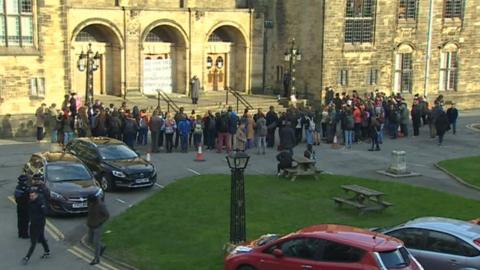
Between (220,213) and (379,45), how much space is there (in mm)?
24591

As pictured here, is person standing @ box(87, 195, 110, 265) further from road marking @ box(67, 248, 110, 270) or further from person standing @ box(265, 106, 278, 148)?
person standing @ box(265, 106, 278, 148)

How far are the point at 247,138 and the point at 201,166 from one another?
11.3ft

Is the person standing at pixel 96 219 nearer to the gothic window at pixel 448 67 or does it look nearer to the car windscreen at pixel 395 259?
the car windscreen at pixel 395 259

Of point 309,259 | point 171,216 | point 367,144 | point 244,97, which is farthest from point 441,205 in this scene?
point 244,97

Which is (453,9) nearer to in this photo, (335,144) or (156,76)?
(335,144)

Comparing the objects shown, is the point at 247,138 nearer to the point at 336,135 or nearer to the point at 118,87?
the point at 336,135

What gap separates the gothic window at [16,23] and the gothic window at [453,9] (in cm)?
2487

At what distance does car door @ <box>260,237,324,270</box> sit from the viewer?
1259cm

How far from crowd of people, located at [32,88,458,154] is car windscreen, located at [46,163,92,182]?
768 cm

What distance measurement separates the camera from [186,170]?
2584 centimetres

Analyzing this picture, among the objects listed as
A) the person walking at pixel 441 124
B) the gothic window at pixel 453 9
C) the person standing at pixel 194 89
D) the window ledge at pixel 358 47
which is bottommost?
the person walking at pixel 441 124

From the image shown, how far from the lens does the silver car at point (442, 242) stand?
1342 centimetres

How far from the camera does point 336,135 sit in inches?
1287

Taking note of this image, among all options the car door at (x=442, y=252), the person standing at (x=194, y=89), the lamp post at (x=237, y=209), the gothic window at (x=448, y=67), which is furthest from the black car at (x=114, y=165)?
the gothic window at (x=448, y=67)
